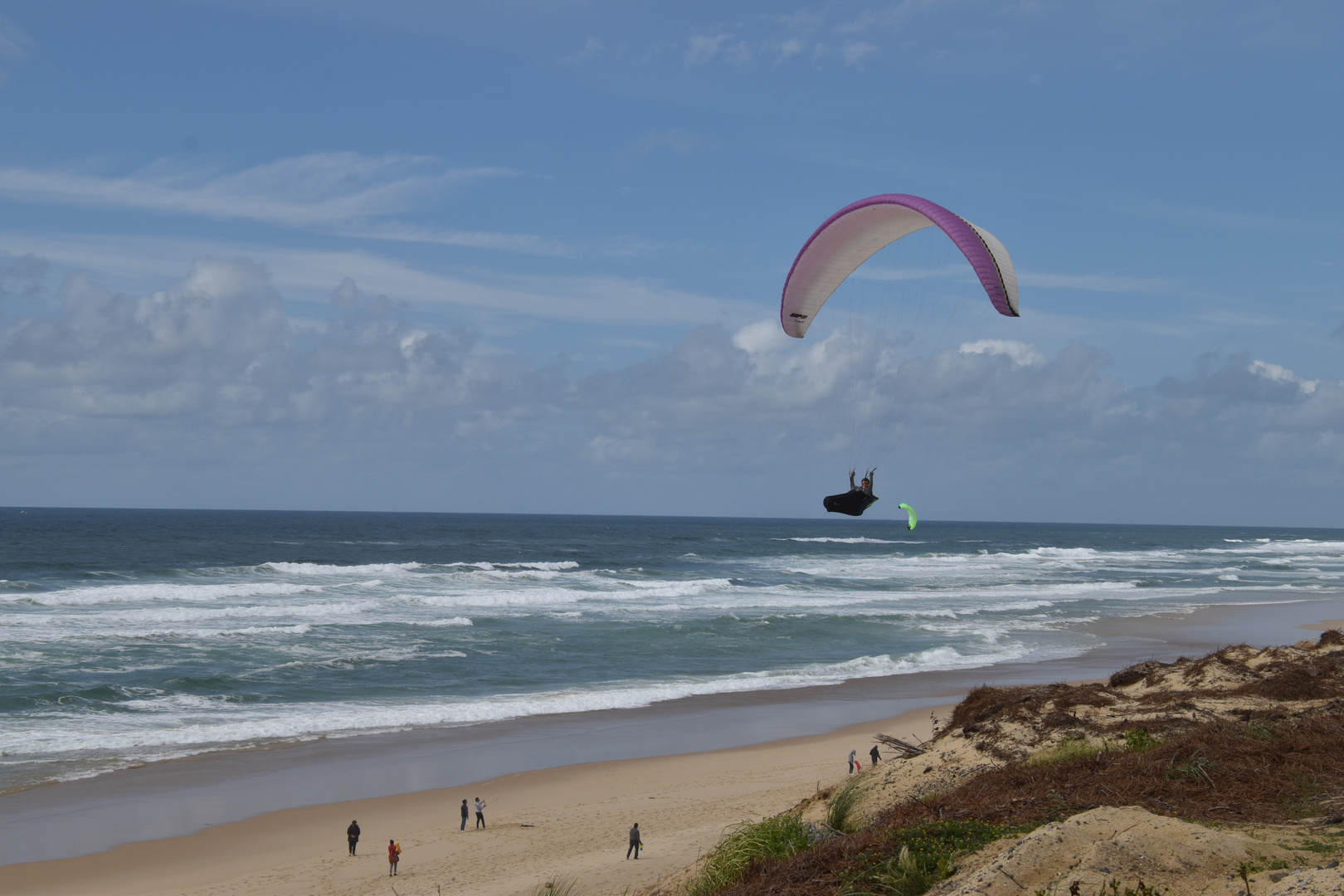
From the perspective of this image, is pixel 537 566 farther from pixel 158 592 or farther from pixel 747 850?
pixel 747 850

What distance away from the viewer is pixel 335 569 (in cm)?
4806

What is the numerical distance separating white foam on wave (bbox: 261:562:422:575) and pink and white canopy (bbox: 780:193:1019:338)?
35752 mm

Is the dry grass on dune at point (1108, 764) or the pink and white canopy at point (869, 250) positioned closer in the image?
the dry grass on dune at point (1108, 764)

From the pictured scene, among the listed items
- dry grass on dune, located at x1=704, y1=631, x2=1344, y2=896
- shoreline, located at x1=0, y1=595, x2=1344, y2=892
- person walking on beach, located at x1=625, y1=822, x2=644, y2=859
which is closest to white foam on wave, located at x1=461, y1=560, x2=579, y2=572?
shoreline, located at x1=0, y1=595, x2=1344, y2=892

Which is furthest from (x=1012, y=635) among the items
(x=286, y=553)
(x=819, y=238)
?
(x=286, y=553)

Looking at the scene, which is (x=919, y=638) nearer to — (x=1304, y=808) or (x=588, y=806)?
(x=588, y=806)

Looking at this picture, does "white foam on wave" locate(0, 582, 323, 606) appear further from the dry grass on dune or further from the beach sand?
the dry grass on dune

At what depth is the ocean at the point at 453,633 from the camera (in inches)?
720

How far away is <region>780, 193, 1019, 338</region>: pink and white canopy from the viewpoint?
1197 centimetres

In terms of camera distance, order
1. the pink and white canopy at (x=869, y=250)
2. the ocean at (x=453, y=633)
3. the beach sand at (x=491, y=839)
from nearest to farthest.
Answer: the beach sand at (x=491, y=839) < the pink and white canopy at (x=869, y=250) < the ocean at (x=453, y=633)

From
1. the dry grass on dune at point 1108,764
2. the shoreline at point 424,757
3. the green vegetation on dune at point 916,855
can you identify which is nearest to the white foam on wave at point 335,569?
the shoreline at point 424,757

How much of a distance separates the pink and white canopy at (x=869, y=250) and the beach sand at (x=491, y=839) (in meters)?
7.26

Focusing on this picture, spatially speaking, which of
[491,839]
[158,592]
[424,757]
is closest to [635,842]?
[491,839]

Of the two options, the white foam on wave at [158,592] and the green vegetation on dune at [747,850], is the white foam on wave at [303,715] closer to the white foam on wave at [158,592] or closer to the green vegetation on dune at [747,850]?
the green vegetation on dune at [747,850]
